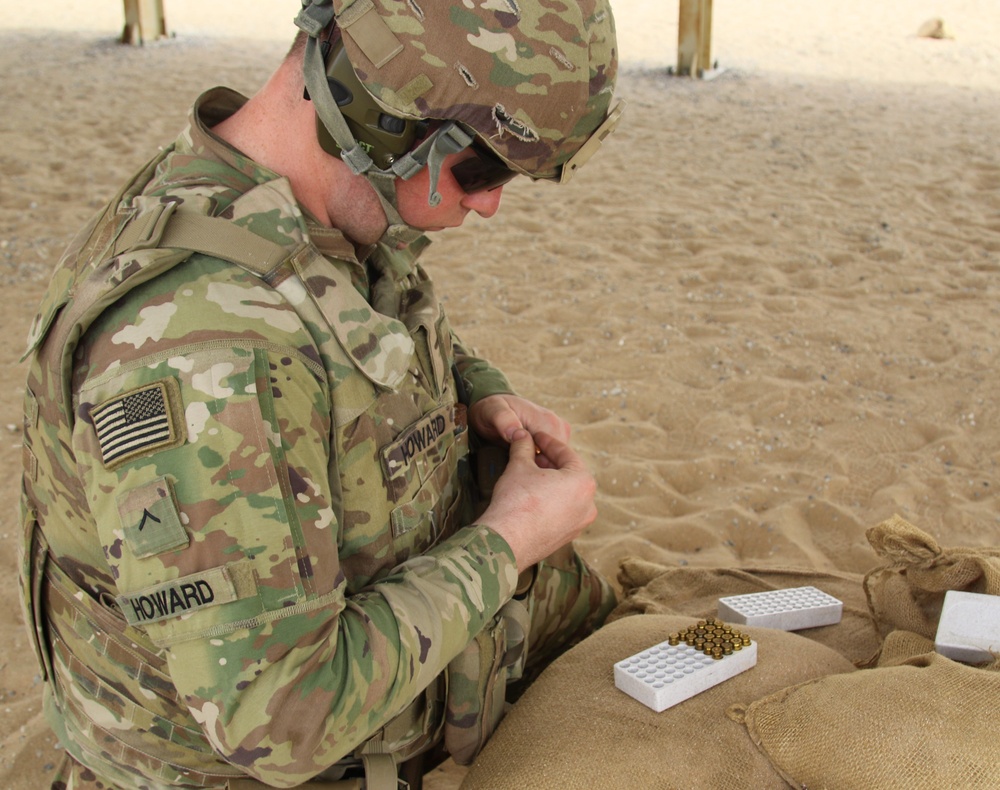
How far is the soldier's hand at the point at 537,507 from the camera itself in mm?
1814

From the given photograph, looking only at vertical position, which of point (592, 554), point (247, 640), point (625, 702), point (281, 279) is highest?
point (281, 279)

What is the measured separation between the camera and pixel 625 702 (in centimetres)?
190

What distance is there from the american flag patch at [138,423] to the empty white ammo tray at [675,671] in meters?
1.04

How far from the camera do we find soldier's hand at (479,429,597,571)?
181 centimetres

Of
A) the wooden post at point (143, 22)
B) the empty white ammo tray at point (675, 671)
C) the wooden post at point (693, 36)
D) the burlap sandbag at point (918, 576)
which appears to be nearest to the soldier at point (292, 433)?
the empty white ammo tray at point (675, 671)

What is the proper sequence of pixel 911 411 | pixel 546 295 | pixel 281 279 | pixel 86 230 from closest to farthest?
1. pixel 281 279
2. pixel 86 230
3. pixel 911 411
4. pixel 546 295

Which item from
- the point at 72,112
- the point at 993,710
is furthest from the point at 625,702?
the point at 72,112

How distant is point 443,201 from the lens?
167 centimetres

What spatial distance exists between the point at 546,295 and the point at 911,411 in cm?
196

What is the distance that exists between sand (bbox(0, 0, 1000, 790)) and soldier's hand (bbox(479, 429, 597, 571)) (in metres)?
0.95

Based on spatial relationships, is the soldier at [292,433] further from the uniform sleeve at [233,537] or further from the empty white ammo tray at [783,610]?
the empty white ammo tray at [783,610]

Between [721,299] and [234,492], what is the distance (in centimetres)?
418

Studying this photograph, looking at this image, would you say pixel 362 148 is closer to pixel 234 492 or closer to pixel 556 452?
pixel 234 492

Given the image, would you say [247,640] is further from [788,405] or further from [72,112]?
[72,112]
